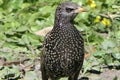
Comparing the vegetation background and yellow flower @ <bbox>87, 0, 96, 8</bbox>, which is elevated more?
yellow flower @ <bbox>87, 0, 96, 8</bbox>

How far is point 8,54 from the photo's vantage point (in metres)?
8.58

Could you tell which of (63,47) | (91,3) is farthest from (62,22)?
(91,3)

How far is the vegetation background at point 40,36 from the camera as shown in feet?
26.8

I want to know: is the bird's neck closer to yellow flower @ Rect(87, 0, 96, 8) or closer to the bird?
the bird

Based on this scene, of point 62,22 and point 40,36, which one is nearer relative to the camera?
point 62,22

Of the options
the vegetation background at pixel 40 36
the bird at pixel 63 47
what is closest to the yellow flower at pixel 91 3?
the vegetation background at pixel 40 36

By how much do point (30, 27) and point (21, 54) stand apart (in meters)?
0.81

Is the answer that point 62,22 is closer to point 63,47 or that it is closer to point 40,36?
point 63,47

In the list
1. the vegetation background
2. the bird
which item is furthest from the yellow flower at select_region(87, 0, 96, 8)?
the bird

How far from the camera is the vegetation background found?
26.8ft

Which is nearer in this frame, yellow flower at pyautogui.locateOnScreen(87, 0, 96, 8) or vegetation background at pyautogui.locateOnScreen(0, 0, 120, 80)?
vegetation background at pyautogui.locateOnScreen(0, 0, 120, 80)

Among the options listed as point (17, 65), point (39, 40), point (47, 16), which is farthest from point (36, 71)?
point (47, 16)

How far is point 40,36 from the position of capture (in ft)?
29.5

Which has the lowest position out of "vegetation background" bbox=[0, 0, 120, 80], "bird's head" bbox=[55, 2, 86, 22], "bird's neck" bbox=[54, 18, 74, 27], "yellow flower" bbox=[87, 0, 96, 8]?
"vegetation background" bbox=[0, 0, 120, 80]
